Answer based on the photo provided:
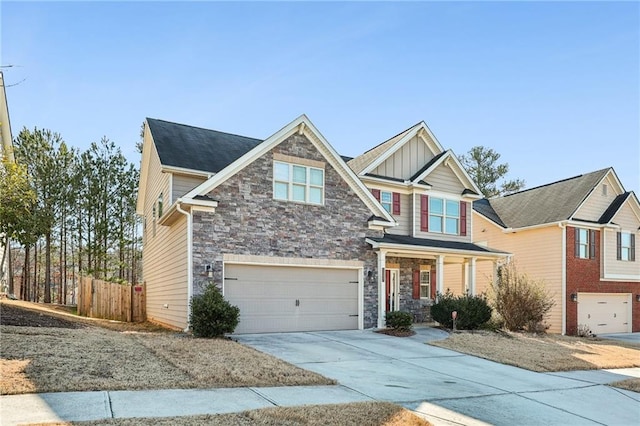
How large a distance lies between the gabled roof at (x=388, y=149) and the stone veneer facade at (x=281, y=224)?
3.69 metres

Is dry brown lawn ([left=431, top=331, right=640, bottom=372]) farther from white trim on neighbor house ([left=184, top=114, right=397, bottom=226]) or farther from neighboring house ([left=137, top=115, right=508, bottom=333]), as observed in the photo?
white trim on neighbor house ([left=184, top=114, right=397, bottom=226])

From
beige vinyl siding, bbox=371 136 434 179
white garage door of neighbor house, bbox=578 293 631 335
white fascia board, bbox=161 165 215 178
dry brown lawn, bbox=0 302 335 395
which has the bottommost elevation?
white garage door of neighbor house, bbox=578 293 631 335

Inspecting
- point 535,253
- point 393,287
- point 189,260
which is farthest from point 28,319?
point 535,253

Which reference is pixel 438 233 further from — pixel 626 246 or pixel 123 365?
pixel 123 365

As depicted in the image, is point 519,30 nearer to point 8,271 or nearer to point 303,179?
point 303,179

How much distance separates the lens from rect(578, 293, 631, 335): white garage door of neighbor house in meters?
24.2

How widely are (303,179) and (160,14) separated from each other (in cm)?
672

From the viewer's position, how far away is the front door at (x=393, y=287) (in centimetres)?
2059

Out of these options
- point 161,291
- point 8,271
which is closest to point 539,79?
point 161,291

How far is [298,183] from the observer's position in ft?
54.3

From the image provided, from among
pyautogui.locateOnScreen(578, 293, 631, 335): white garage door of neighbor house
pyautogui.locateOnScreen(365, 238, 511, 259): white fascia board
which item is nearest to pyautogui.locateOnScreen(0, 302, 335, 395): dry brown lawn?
pyautogui.locateOnScreen(365, 238, 511, 259): white fascia board

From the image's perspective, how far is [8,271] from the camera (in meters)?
25.1

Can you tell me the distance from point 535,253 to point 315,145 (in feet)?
45.8

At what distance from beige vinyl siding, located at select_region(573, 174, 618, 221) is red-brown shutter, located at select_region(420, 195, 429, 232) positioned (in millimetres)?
7547
